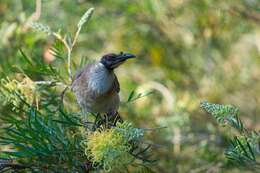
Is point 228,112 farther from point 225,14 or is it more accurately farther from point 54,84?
point 225,14

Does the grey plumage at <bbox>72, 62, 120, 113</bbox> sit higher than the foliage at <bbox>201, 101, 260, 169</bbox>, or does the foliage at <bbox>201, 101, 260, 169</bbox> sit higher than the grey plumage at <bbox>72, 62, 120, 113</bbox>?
the grey plumage at <bbox>72, 62, 120, 113</bbox>

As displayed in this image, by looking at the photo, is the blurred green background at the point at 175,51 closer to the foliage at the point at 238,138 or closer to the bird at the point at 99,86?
the bird at the point at 99,86

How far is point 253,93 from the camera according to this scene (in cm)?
501

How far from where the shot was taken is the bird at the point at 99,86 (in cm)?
259

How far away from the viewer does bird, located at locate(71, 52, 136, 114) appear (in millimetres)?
2588

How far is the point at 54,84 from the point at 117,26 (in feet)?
9.40

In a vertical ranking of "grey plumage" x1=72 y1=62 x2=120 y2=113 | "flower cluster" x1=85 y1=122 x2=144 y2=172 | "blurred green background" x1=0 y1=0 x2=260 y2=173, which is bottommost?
"flower cluster" x1=85 y1=122 x2=144 y2=172

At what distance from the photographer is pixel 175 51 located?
17.2ft

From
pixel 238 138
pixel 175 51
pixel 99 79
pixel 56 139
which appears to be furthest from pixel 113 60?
pixel 175 51

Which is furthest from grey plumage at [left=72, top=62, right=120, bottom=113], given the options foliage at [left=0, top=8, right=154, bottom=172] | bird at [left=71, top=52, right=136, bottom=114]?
foliage at [left=0, top=8, right=154, bottom=172]

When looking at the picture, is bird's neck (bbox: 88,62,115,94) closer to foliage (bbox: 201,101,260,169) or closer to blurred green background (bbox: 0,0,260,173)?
foliage (bbox: 201,101,260,169)

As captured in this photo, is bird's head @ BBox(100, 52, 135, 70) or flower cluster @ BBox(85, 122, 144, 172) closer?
flower cluster @ BBox(85, 122, 144, 172)

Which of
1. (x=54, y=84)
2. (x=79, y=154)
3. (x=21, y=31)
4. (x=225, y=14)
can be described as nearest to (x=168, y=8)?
(x=225, y=14)

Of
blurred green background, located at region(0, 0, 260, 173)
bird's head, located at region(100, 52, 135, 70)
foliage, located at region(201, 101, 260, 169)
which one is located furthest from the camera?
blurred green background, located at region(0, 0, 260, 173)
